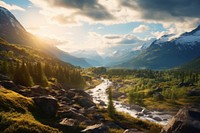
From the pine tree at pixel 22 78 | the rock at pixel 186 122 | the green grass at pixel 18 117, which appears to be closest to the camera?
the green grass at pixel 18 117

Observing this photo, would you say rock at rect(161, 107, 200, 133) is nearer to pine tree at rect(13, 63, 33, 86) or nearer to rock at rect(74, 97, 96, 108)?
rock at rect(74, 97, 96, 108)

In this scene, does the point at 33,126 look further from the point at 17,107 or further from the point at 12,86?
the point at 12,86

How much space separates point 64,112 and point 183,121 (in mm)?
35177

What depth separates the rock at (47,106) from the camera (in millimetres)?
71125

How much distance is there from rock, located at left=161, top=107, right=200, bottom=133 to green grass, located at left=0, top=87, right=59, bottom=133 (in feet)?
83.6

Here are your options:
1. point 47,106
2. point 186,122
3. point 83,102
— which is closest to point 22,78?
point 83,102

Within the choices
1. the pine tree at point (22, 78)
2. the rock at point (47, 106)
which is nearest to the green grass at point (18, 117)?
the rock at point (47, 106)

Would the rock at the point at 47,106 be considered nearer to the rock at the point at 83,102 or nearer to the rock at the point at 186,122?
the rock at the point at 186,122

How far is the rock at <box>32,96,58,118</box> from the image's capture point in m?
71.1

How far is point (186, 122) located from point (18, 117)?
3620cm

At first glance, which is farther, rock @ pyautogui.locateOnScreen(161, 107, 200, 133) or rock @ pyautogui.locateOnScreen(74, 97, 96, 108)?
rock @ pyautogui.locateOnScreen(74, 97, 96, 108)

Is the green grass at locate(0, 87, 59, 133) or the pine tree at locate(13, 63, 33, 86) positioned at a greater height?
the pine tree at locate(13, 63, 33, 86)

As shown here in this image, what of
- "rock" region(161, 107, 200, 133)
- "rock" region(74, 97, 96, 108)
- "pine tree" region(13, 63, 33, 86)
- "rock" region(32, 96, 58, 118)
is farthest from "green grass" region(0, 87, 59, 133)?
"pine tree" region(13, 63, 33, 86)

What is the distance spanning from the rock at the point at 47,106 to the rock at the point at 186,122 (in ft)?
102
